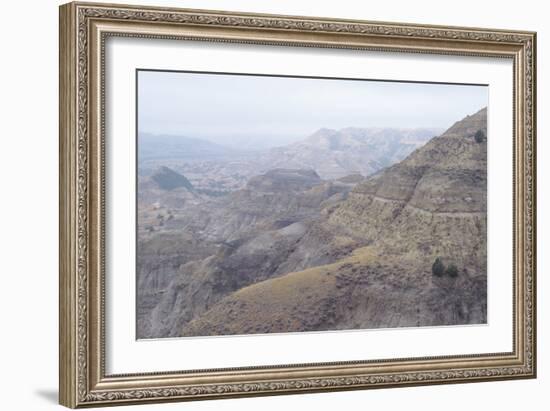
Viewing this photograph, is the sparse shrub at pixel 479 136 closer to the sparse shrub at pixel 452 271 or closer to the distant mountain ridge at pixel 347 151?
the distant mountain ridge at pixel 347 151

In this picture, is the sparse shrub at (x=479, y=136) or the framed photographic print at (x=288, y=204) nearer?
the framed photographic print at (x=288, y=204)

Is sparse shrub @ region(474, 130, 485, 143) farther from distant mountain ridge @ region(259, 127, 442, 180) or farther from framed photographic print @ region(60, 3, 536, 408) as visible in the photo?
distant mountain ridge @ region(259, 127, 442, 180)

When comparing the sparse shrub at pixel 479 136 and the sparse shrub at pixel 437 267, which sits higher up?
the sparse shrub at pixel 479 136

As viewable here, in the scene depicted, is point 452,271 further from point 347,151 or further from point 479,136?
point 347,151

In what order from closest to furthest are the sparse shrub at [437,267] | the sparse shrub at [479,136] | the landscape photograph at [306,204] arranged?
the landscape photograph at [306,204], the sparse shrub at [437,267], the sparse shrub at [479,136]

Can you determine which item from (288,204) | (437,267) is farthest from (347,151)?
(437,267)

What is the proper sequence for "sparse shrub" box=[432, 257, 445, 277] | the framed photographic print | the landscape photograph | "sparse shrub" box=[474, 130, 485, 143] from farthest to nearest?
"sparse shrub" box=[474, 130, 485, 143]
"sparse shrub" box=[432, 257, 445, 277]
the landscape photograph
the framed photographic print

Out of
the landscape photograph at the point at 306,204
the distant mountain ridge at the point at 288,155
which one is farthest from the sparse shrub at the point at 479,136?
the distant mountain ridge at the point at 288,155

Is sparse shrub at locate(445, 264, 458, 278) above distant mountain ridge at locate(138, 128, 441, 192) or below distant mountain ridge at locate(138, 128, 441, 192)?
below

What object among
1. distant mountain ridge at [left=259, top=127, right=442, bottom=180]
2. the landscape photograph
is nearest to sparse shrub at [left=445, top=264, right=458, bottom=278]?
the landscape photograph
